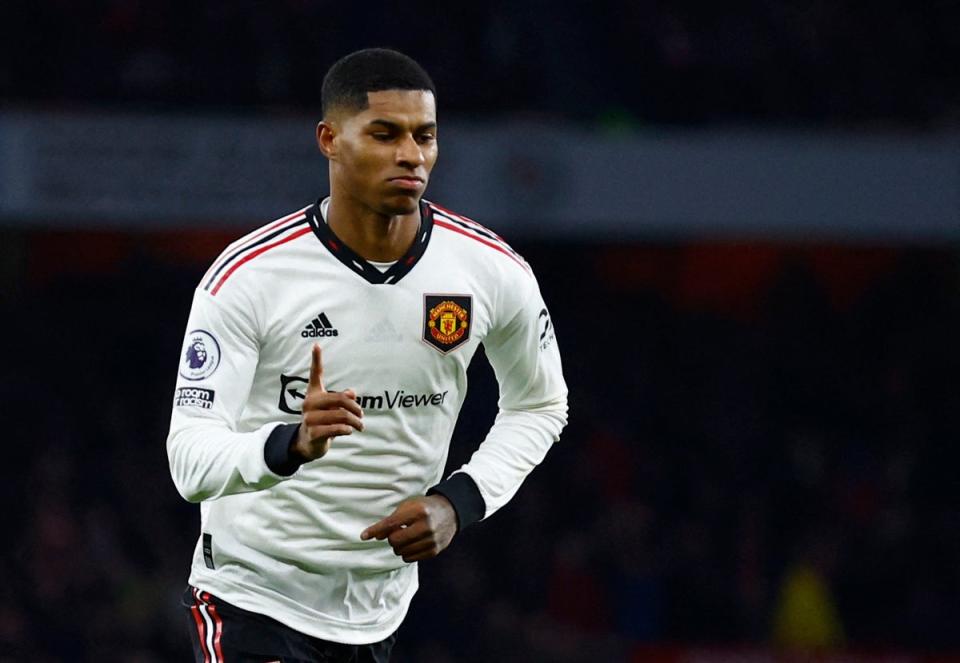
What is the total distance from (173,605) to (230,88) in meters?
3.43

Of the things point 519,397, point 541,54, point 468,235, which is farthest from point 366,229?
point 541,54

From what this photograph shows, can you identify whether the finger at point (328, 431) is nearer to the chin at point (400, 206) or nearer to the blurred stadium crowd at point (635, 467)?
the chin at point (400, 206)

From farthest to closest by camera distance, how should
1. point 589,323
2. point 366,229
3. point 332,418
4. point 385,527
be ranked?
point 589,323 < point 366,229 < point 385,527 < point 332,418

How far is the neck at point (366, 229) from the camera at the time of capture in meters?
3.88

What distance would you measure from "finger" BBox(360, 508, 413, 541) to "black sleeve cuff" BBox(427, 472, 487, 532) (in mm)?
166

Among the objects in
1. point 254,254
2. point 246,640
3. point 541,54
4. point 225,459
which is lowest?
point 246,640

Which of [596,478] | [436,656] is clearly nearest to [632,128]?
[596,478]

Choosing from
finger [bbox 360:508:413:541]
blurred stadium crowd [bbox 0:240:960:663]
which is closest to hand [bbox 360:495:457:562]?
finger [bbox 360:508:413:541]

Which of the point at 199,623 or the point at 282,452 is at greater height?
the point at 282,452

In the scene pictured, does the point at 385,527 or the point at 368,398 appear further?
the point at 368,398

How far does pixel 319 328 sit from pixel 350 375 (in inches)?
4.8

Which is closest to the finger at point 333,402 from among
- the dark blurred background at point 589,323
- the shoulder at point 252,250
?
the shoulder at point 252,250

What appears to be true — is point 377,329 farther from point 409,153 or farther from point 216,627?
point 216,627

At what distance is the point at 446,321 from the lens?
155 inches
